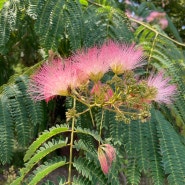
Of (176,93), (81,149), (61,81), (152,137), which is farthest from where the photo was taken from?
(176,93)

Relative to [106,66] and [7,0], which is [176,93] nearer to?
[106,66]

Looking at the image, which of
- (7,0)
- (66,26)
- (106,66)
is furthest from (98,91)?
(7,0)

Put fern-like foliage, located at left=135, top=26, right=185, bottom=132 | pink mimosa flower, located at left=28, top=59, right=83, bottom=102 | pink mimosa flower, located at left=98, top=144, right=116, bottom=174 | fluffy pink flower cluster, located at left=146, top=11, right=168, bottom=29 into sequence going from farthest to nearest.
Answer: fluffy pink flower cluster, located at left=146, top=11, right=168, bottom=29
fern-like foliage, located at left=135, top=26, right=185, bottom=132
pink mimosa flower, located at left=28, top=59, right=83, bottom=102
pink mimosa flower, located at left=98, top=144, right=116, bottom=174

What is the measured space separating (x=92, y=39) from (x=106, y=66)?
51 centimetres

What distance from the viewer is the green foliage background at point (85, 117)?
4.53 ft

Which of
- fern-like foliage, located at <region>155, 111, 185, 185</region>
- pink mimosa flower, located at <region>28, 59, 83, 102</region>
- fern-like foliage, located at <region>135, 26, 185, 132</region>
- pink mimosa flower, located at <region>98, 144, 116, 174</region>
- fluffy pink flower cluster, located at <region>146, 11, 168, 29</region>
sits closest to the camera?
pink mimosa flower, located at <region>98, 144, 116, 174</region>

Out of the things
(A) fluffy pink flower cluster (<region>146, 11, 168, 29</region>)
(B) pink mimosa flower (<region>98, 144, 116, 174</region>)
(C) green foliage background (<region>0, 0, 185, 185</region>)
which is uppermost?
(A) fluffy pink flower cluster (<region>146, 11, 168, 29</region>)

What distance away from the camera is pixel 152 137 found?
1.58m

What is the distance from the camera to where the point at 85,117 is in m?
1.65

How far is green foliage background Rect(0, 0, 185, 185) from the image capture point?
4.53 ft

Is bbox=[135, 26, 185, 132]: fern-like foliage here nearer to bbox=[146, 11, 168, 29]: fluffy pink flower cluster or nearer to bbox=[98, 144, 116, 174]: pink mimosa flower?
bbox=[98, 144, 116, 174]: pink mimosa flower

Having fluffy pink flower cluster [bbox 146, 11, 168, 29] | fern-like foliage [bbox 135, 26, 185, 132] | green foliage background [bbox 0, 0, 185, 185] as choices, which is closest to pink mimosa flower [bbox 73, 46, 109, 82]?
green foliage background [bbox 0, 0, 185, 185]

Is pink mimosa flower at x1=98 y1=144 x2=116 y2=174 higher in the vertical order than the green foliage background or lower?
lower

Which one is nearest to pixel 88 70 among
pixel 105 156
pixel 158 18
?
pixel 105 156
